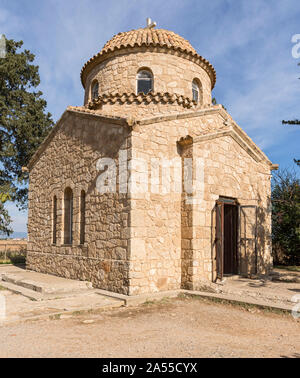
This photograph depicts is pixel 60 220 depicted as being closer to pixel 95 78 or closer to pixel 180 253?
pixel 180 253

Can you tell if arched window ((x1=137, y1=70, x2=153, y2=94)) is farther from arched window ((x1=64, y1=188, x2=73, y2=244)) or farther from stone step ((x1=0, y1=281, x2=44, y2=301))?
stone step ((x1=0, y1=281, x2=44, y2=301))

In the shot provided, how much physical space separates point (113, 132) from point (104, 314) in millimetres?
4292

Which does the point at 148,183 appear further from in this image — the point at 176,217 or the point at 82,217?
the point at 82,217

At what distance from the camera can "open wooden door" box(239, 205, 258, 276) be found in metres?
9.73

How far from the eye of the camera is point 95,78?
12211mm

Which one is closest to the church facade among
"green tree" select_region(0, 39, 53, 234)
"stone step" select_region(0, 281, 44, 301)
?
"stone step" select_region(0, 281, 44, 301)

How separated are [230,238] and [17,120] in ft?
49.8

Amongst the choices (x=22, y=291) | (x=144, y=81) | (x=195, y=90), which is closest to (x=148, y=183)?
(x=22, y=291)

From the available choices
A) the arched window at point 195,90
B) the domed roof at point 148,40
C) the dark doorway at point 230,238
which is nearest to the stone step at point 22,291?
the dark doorway at point 230,238

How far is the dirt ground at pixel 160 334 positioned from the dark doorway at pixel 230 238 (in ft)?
10.4

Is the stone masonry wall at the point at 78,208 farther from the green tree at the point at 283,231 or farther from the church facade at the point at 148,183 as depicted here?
the green tree at the point at 283,231

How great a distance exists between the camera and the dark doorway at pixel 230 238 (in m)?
9.91

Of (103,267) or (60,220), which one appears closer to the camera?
(103,267)
